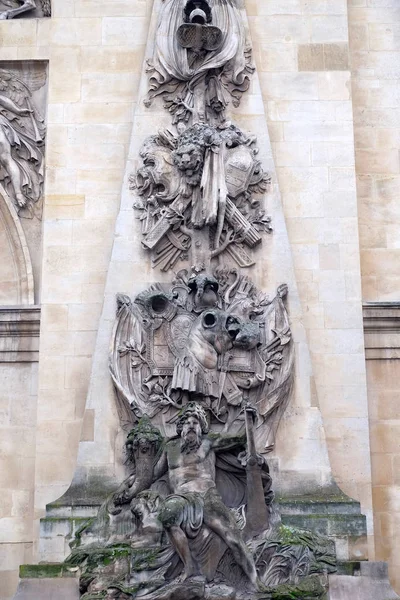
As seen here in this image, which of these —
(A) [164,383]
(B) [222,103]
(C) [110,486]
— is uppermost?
(B) [222,103]

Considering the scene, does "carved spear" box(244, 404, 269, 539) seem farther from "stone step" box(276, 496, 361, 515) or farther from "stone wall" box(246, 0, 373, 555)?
"stone wall" box(246, 0, 373, 555)

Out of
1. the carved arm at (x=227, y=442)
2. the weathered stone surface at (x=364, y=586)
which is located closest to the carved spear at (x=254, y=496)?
the carved arm at (x=227, y=442)

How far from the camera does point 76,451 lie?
15531 mm

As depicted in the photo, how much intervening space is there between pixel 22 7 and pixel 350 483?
24.9 ft

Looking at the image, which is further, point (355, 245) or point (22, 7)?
point (22, 7)

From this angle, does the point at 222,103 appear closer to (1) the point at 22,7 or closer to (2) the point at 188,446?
(1) the point at 22,7

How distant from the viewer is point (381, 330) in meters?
16.4

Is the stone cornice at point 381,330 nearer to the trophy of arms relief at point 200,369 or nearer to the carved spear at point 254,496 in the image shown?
the trophy of arms relief at point 200,369

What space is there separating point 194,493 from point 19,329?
3.61m

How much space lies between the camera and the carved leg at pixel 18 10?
58.1 ft

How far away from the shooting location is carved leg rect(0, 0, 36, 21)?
58.1 ft

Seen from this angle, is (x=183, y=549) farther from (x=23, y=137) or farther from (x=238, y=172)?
(x=23, y=137)

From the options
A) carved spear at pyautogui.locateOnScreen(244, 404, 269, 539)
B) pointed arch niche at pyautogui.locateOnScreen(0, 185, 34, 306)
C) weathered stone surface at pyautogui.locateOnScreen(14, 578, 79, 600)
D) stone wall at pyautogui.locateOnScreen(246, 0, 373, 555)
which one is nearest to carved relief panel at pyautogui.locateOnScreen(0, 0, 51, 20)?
pointed arch niche at pyautogui.locateOnScreen(0, 185, 34, 306)

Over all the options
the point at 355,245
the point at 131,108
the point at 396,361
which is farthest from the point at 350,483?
the point at 131,108
